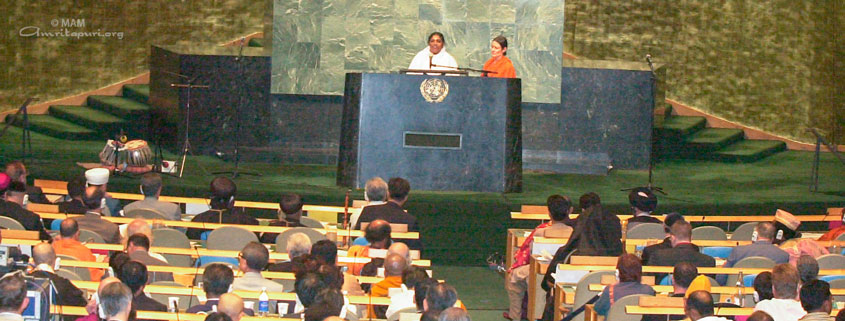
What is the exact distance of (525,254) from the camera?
30.8 feet

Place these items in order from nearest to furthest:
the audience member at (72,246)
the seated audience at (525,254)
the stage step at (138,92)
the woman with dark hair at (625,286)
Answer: the woman with dark hair at (625,286)
the audience member at (72,246)
the seated audience at (525,254)
the stage step at (138,92)

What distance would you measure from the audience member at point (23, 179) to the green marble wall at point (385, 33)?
15.2ft

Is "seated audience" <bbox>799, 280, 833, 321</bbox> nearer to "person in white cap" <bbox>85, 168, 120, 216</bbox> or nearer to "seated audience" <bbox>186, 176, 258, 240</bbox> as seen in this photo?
"seated audience" <bbox>186, 176, 258, 240</bbox>

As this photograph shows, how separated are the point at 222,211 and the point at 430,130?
3142 millimetres

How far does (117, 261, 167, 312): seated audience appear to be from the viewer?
6.33 m

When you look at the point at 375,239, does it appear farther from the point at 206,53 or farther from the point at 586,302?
the point at 206,53

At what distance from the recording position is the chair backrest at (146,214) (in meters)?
8.99

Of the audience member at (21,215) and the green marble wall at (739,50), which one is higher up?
the green marble wall at (739,50)

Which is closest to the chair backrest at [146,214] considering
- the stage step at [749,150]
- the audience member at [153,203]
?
the audience member at [153,203]

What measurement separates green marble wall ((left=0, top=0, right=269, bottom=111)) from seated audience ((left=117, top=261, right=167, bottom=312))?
1097 cm

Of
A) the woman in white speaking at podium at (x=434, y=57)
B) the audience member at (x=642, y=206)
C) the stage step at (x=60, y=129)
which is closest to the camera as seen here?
the audience member at (x=642, y=206)

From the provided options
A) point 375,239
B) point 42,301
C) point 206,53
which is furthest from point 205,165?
point 42,301

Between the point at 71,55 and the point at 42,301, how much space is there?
39.8 feet

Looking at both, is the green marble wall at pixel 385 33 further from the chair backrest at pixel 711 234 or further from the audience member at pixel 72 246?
the audience member at pixel 72 246
